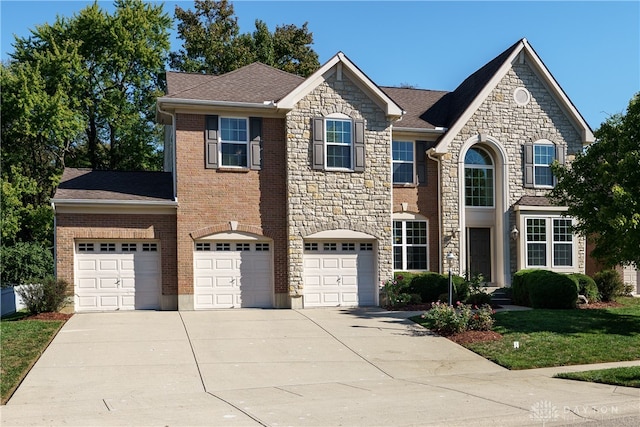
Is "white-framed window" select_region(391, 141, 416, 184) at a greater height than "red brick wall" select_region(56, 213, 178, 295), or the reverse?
"white-framed window" select_region(391, 141, 416, 184)

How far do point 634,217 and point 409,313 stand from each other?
6.85 m

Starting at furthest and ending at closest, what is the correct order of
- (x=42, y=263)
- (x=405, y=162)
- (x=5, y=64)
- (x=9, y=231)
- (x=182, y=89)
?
(x=5, y=64) < (x=9, y=231) < (x=42, y=263) < (x=405, y=162) < (x=182, y=89)

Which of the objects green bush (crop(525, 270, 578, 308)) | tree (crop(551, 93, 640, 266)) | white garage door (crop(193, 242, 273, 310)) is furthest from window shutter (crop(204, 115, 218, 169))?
green bush (crop(525, 270, 578, 308))

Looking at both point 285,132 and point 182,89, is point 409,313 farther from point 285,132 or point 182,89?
point 182,89

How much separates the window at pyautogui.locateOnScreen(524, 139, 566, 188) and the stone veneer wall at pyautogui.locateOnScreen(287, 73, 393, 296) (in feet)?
19.2

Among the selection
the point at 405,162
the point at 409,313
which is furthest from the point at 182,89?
the point at 409,313

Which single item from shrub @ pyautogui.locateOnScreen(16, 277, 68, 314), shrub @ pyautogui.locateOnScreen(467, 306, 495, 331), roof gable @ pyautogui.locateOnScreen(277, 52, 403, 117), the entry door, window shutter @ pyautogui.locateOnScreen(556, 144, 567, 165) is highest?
roof gable @ pyautogui.locateOnScreen(277, 52, 403, 117)

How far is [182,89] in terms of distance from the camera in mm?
21047

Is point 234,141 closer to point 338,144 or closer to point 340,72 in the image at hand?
point 338,144

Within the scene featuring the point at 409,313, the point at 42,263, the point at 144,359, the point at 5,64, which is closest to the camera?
the point at 144,359

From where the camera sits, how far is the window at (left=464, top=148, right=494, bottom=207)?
2323 centimetres

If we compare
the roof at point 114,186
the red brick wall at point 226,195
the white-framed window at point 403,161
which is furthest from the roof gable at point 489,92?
the roof at point 114,186

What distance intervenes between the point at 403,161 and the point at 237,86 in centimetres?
634

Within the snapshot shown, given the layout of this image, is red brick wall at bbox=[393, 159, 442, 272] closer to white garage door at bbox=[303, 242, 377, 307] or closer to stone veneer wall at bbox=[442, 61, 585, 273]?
stone veneer wall at bbox=[442, 61, 585, 273]
